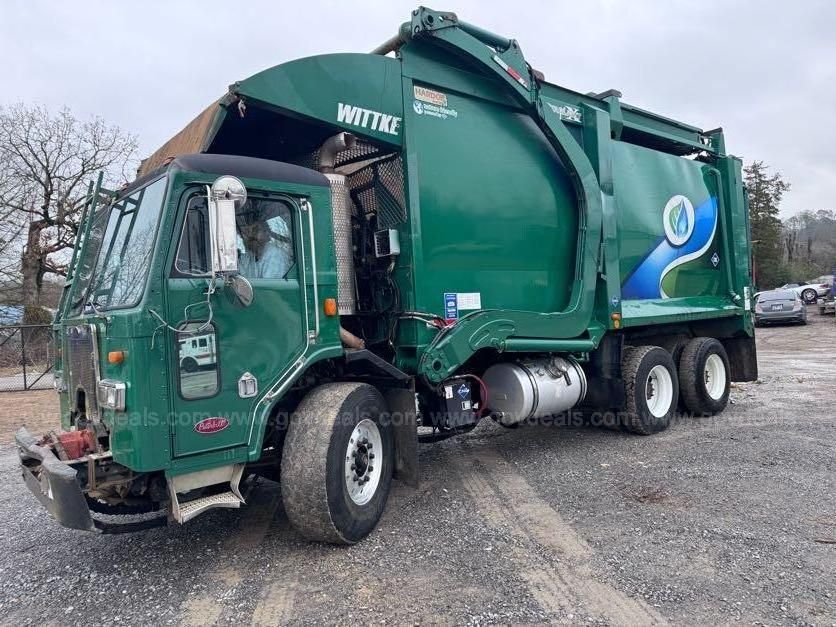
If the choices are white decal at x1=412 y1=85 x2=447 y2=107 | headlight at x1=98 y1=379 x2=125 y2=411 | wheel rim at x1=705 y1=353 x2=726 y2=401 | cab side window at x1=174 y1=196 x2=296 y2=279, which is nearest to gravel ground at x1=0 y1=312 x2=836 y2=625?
headlight at x1=98 y1=379 x2=125 y2=411

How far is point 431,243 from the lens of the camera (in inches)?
197

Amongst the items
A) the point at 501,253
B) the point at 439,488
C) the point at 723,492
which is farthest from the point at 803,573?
the point at 501,253

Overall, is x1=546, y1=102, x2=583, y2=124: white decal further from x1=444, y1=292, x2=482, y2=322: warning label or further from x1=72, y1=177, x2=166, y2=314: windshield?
x1=72, y1=177, x2=166, y2=314: windshield

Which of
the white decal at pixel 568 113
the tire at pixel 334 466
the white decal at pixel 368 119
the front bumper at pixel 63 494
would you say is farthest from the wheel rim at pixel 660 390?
the front bumper at pixel 63 494

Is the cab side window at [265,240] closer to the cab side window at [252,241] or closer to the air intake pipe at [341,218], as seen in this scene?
the cab side window at [252,241]

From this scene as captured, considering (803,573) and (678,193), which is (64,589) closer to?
(803,573)

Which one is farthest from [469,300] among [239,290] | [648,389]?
[648,389]

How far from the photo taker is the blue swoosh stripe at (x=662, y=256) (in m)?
7.18

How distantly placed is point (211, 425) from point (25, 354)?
1358cm

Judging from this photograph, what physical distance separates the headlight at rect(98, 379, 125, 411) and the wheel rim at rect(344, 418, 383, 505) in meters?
1.44

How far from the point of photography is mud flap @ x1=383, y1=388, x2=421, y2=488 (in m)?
4.59

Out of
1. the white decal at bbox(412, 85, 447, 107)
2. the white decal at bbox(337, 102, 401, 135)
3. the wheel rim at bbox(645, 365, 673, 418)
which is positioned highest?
the white decal at bbox(412, 85, 447, 107)

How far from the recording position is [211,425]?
3662 mm

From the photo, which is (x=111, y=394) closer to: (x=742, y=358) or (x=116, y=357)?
(x=116, y=357)
